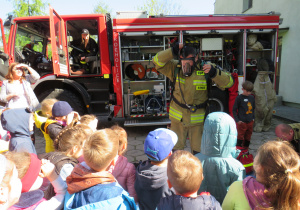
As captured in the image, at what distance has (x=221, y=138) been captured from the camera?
166 centimetres

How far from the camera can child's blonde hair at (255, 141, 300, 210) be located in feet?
3.50

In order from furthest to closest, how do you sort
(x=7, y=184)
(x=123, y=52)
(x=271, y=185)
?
(x=123, y=52) → (x=271, y=185) → (x=7, y=184)

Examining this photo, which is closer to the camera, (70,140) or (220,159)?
(220,159)

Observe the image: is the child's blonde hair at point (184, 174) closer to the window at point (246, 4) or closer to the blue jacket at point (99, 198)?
the blue jacket at point (99, 198)

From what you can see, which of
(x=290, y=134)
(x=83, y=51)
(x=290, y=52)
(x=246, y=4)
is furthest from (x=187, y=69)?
(x=246, y=4)

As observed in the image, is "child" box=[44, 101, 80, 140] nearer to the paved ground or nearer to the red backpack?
the paved ground

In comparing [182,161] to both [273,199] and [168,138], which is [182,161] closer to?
[168,138]

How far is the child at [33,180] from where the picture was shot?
121 centimetres

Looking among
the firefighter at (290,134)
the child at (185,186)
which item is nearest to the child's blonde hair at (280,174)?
the child at (185,186)

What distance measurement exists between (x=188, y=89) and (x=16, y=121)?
6.82 ft

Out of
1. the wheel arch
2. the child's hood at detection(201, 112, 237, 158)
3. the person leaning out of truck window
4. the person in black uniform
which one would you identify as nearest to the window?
the person in black uniform

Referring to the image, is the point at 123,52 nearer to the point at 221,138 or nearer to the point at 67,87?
the point at 67,87

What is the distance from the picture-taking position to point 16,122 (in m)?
2.55

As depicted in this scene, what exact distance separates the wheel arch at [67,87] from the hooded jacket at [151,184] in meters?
3.60
